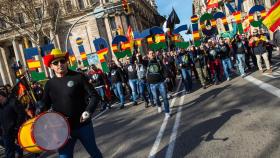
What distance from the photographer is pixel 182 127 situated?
844cm

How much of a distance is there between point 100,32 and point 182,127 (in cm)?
5924

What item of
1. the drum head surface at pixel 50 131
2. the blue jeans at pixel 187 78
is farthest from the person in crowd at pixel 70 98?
the blue jeans at pixel 187 78

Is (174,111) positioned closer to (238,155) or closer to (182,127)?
(182,127)

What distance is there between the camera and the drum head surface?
4.71m

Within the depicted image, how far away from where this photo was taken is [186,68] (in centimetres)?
1578

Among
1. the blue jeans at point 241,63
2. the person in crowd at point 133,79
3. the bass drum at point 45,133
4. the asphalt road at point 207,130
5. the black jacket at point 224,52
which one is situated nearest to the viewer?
the bass drum at point 45,133

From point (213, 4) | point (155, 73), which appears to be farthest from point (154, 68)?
point (213, 4)

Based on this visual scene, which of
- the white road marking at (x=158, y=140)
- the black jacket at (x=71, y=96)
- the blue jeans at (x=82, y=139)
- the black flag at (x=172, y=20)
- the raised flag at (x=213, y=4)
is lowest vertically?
the white road marking at (x=158, y=140)

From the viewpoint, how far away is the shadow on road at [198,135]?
6.64 metres

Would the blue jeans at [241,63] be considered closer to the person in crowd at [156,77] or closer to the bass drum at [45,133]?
the person in crowd at [156,77]

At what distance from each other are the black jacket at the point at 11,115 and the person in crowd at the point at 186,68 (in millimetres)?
7599

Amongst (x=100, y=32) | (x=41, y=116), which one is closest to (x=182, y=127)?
(x=41, y=116)

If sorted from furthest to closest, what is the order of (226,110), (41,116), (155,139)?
1. (226,110)
2. (155,139)
3. (41,116)

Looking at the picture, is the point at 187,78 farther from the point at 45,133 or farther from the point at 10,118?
the point at 45,133
